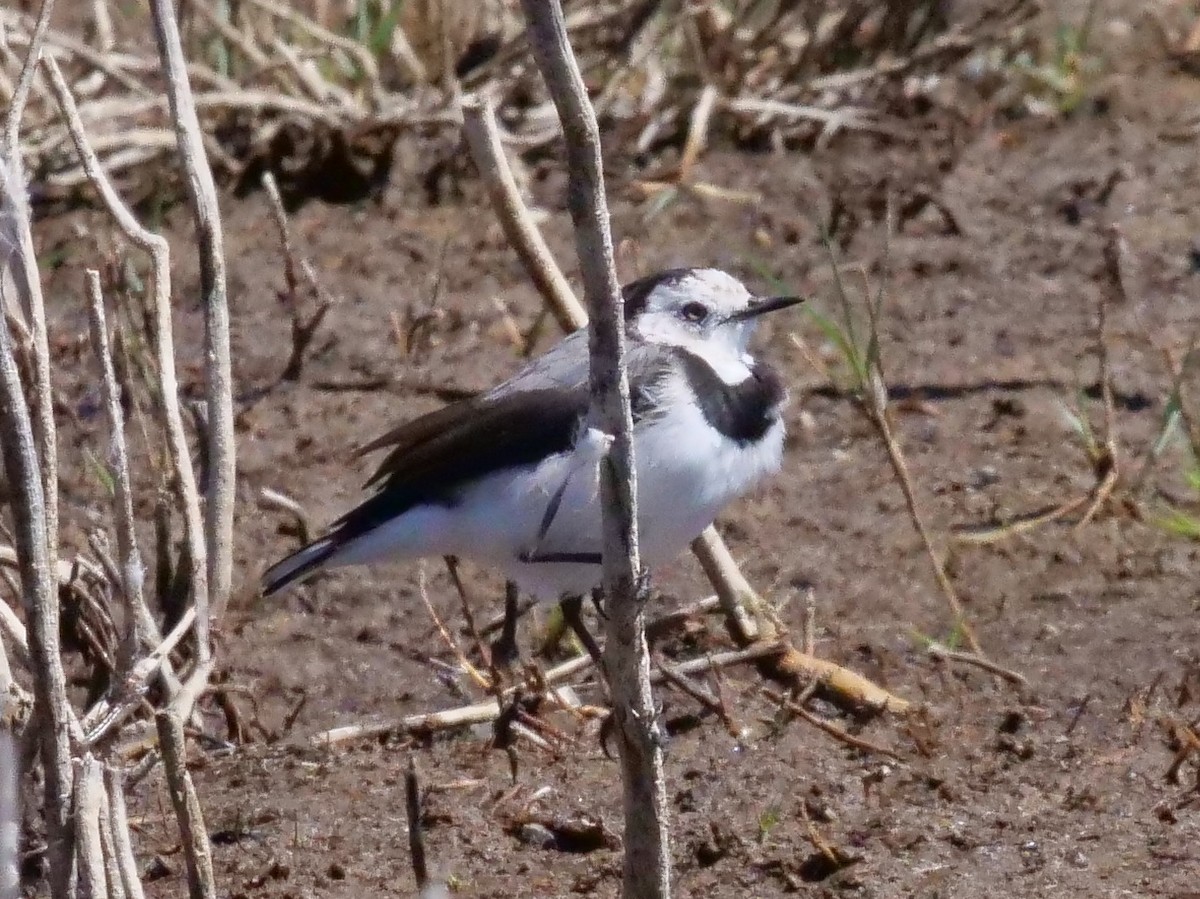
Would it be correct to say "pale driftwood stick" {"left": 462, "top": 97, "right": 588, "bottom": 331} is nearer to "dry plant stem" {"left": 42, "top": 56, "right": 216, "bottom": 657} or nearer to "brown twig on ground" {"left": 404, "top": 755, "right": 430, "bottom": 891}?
"dry plant stem" {"left": 42, "top": 56, "right": 216, "bottom": 657}

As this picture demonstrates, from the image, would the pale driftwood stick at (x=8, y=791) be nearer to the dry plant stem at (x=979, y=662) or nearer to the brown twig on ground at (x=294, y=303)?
the dry plant stem at (x=979, y=662)

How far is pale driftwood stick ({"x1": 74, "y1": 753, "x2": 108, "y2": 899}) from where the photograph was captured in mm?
2723

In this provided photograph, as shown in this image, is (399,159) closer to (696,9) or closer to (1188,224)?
(696,9)

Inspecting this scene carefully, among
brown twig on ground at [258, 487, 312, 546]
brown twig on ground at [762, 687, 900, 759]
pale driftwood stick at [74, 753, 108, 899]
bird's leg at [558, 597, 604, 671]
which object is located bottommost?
brown twig on ground at [762, 687, 900, 759]

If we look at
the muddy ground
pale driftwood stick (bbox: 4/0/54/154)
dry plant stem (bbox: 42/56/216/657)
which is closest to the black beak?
the muddy ground

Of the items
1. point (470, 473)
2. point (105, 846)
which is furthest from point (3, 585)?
point (105, 846)

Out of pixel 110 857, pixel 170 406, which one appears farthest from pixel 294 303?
pixel 110 857

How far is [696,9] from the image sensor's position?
288 inches

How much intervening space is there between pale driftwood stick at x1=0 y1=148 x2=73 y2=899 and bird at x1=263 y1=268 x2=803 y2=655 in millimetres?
1800

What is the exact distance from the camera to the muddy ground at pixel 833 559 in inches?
145

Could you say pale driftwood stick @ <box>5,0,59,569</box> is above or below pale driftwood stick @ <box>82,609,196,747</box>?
above

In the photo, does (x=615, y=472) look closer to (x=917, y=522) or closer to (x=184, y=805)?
(x=184, y=805)

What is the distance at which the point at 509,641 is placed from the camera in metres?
4.59

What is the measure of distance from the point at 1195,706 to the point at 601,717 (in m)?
1.22
